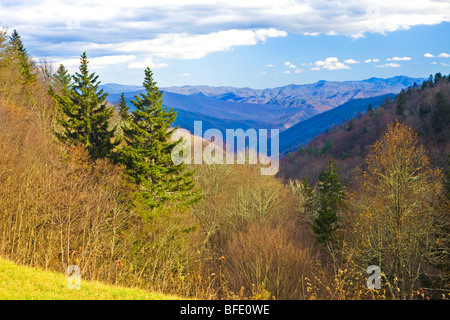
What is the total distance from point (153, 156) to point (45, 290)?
14.9m

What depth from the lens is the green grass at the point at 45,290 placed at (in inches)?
305

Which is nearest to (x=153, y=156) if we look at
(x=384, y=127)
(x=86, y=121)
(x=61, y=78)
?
(x=86, y=121)

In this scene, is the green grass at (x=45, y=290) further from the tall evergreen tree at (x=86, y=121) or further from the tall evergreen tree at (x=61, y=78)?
the tall evergreen tree at (x=61, y=78)

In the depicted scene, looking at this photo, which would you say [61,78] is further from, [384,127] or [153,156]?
[384,127]

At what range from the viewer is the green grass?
Result: 7.75 metres

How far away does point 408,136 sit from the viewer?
20828 mm

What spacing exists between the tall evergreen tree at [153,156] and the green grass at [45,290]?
12800 mm

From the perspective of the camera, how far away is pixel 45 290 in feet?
26.9

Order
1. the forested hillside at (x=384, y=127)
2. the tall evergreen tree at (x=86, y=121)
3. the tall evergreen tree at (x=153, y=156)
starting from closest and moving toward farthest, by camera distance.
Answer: the tall evergreen tree at (x=153, y=156) < the tall evergreen tree at (x=86, y=121) < the forested hillside at (x=384, y=127)

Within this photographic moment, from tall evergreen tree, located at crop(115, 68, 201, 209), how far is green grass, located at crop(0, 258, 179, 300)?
12800 mm

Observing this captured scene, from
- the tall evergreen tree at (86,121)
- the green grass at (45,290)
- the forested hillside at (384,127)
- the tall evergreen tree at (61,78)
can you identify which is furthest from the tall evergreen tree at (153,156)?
the forested hillside at (384,127)

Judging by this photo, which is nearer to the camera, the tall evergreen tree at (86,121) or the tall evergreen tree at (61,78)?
the tall evergreen tree at (86,121)

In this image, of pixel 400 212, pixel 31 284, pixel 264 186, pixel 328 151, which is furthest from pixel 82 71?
pixel 328 151
